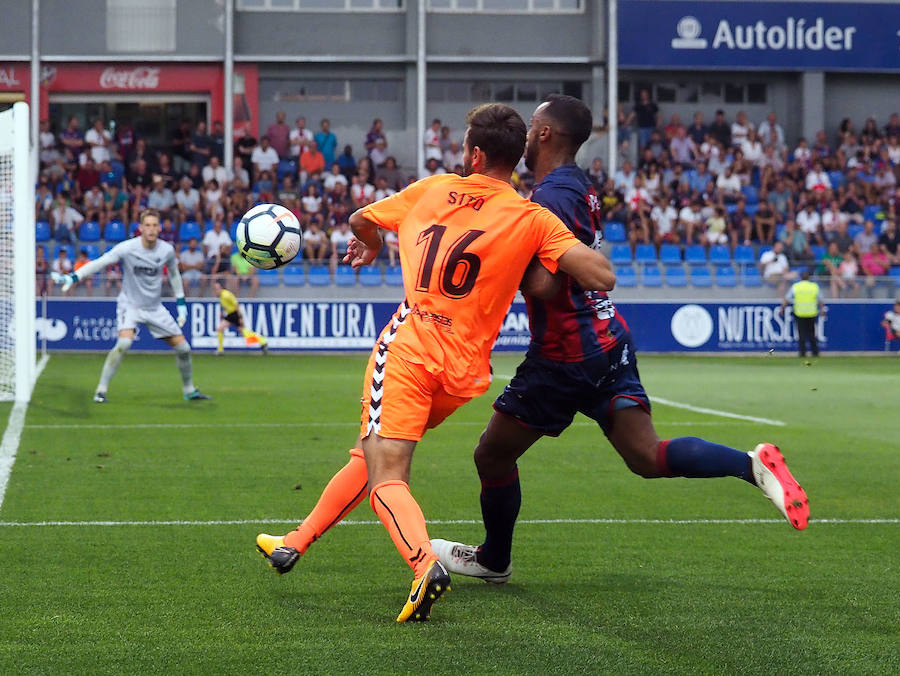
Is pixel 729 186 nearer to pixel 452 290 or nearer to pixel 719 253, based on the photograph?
pixel 719 253

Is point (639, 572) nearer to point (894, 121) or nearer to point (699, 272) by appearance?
point (699, 272)

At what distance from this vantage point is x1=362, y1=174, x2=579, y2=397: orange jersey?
15.6 feet

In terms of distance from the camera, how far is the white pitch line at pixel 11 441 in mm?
8773

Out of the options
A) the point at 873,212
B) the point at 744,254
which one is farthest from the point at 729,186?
the point at 873,212

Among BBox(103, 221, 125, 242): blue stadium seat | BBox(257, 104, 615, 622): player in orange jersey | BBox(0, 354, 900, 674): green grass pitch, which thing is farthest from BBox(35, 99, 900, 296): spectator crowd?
Answer: BBox(257, 104, 615, 622): player in orange jersey

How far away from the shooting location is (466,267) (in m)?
4.78

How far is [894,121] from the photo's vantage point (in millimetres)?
35500

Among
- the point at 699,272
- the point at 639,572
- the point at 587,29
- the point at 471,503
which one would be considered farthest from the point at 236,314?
the point at 639,572

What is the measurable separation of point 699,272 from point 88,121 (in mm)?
16992

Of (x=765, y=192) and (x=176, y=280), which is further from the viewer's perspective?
(x=765, y=192)

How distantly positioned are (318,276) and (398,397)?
71.6ft

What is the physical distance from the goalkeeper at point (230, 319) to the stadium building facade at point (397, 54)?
9557 millimetres

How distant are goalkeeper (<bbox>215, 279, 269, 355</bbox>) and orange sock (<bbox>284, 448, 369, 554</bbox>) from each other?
20202 millimetres

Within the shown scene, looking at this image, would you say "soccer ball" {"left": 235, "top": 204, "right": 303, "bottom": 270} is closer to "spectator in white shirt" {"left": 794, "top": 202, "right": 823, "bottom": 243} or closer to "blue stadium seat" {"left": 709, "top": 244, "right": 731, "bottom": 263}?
"blue stadium seat" {"left": 709, "top": 244, "right": 731, "bottom": 263}
